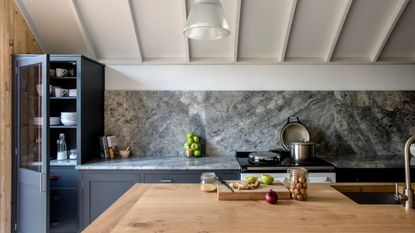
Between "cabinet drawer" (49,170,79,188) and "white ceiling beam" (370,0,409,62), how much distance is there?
11.8ft

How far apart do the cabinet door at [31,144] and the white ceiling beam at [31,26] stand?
0.51 metres

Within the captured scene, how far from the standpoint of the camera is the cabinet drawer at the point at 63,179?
3105 mm

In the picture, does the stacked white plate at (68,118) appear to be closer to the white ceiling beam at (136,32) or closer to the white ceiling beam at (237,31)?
the white ceiling beam at (136,32)

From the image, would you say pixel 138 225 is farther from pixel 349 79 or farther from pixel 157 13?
pixel 349 79

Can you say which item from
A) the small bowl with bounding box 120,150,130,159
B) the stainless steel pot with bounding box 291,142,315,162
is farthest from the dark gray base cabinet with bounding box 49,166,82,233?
the stainless steel pot with bounding box 291,142,315,162

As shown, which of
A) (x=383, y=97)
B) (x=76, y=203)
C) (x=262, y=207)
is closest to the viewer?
(x=262, y=207)

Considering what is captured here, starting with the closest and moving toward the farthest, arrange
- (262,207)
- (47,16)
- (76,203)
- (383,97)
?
(262,207), (76,203), (47,16), (383,97)

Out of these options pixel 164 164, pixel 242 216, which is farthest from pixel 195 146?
pixel 242 216

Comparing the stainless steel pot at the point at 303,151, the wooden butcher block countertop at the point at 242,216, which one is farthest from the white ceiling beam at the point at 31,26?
the stainless steel pot at the point at 303,151

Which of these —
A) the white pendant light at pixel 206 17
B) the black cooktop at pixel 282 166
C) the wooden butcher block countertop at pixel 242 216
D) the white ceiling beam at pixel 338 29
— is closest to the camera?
the wooden butcher block countertop at pixel 242 216

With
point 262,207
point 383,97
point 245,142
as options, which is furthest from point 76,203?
point 383,97

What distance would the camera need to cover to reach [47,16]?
3311 mm

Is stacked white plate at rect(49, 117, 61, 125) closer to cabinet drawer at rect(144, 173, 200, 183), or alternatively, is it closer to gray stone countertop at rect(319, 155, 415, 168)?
cabinet drawer at rect(144, 173, 200, 183)

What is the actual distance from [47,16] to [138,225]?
2.92m
